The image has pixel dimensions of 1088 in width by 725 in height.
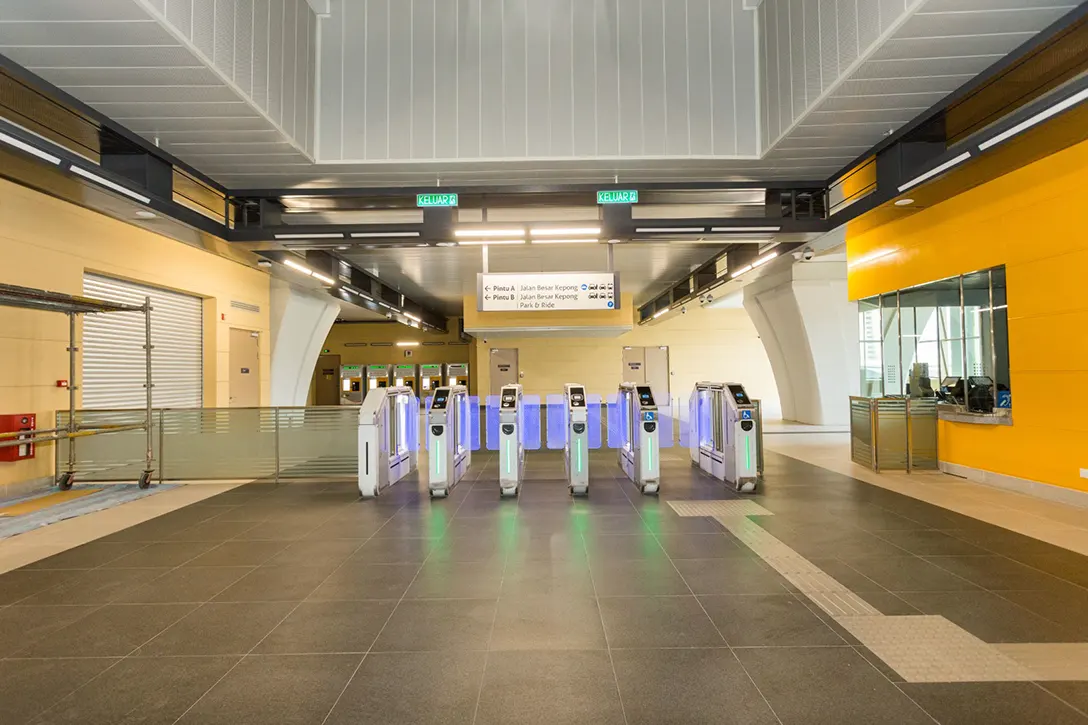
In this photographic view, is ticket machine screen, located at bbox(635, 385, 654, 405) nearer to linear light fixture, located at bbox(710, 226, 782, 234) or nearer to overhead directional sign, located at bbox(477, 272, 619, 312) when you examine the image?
overhead directional sign, located at bbox(477, 272, 619, 312)

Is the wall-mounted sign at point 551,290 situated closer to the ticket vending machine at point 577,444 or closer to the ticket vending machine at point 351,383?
the ticket vending machine at point 577,444

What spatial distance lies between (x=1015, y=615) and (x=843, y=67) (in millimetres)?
3911

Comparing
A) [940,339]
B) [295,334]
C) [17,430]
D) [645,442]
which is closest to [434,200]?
[645,442]

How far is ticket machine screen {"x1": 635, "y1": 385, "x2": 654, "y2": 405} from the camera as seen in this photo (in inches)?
273

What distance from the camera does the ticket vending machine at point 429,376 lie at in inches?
886

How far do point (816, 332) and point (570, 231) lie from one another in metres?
8.44

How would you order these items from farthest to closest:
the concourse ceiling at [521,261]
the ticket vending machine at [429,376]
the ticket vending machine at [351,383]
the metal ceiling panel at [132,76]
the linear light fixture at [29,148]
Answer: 1. the ticket vending machine at [429,376]
2. the ticket vending machine at [351,383]
3. the concourse ceiling at [521,261]
4. the metal ceiling panel at [132,76]
5. the linear light fixture at [29,148]

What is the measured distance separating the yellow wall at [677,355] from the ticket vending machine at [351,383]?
604 cm

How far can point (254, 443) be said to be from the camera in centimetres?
769

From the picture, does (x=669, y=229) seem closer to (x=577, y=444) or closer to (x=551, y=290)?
(x=551, y=290)

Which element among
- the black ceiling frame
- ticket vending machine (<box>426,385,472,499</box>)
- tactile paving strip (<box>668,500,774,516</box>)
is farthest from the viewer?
ticket vending machine (<box>426,385,472,499</box>)

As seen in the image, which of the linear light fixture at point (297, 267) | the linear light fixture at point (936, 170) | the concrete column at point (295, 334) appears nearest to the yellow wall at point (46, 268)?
the linear light fixture at point (297, 267)

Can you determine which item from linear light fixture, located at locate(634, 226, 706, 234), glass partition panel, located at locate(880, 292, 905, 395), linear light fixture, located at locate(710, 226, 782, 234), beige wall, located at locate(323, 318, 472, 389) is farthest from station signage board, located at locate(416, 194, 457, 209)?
beige wall, located at locate(323, 318, 472, 389)

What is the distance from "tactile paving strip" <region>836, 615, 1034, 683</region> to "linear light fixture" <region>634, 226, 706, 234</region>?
14.4ft
